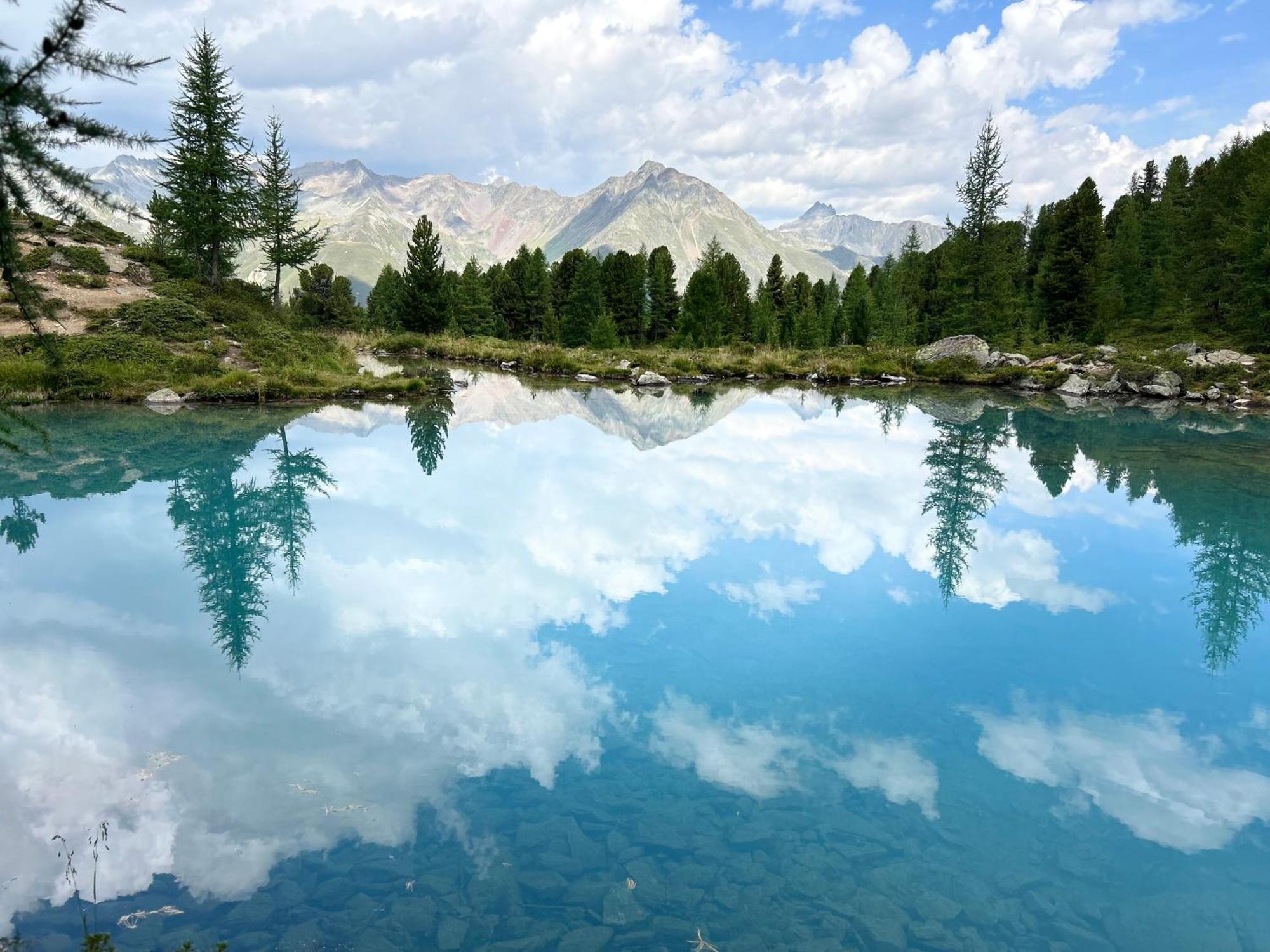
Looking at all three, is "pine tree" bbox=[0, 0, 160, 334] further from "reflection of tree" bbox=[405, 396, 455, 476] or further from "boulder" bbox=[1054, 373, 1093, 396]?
"boulder" bbox=[1054, 373, 1093, 396]

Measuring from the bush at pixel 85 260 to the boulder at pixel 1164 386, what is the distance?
5516cm

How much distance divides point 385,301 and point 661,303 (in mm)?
34920

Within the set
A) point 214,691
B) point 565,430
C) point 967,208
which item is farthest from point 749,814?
point 967,208

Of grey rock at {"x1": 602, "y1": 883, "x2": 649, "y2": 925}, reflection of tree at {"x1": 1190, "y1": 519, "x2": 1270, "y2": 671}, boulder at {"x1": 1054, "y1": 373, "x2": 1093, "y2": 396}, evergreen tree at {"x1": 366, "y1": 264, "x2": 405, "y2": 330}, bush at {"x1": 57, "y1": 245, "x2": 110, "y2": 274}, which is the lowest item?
grey rock at {"x1": 602, "y1": 883, "x2": 649, "y2": 925}

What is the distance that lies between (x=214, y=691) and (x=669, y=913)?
5786mm

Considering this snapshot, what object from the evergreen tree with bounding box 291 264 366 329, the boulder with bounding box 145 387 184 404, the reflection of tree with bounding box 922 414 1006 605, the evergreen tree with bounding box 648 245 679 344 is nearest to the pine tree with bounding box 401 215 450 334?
the evergreen tree with bounding box 291 264 366 329

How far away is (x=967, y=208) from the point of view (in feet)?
192

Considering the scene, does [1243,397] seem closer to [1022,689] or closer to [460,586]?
[1022,689]

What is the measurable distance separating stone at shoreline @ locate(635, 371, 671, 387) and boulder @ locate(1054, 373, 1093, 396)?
888 inches

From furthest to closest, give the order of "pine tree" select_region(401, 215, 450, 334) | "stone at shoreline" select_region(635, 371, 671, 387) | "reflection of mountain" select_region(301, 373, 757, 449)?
"pine tree" select_region(401, 215, 450, 334), "stone at shoreline" select_region(635, 371, 671, 387), "reflection of mountain" select_region(301, 373, 757, 449)

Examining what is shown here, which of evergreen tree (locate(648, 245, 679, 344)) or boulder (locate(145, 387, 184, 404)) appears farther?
evergreen tree (locate(648, 245, 679, 344))

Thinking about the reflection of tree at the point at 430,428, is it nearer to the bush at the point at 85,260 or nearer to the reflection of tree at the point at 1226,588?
the reflection of tree at the point at 1226,588

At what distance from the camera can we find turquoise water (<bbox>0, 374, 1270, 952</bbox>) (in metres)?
5.42


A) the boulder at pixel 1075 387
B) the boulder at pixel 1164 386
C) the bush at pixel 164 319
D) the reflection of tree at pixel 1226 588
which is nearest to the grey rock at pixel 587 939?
the reflection of tree at pixel 1226 588
